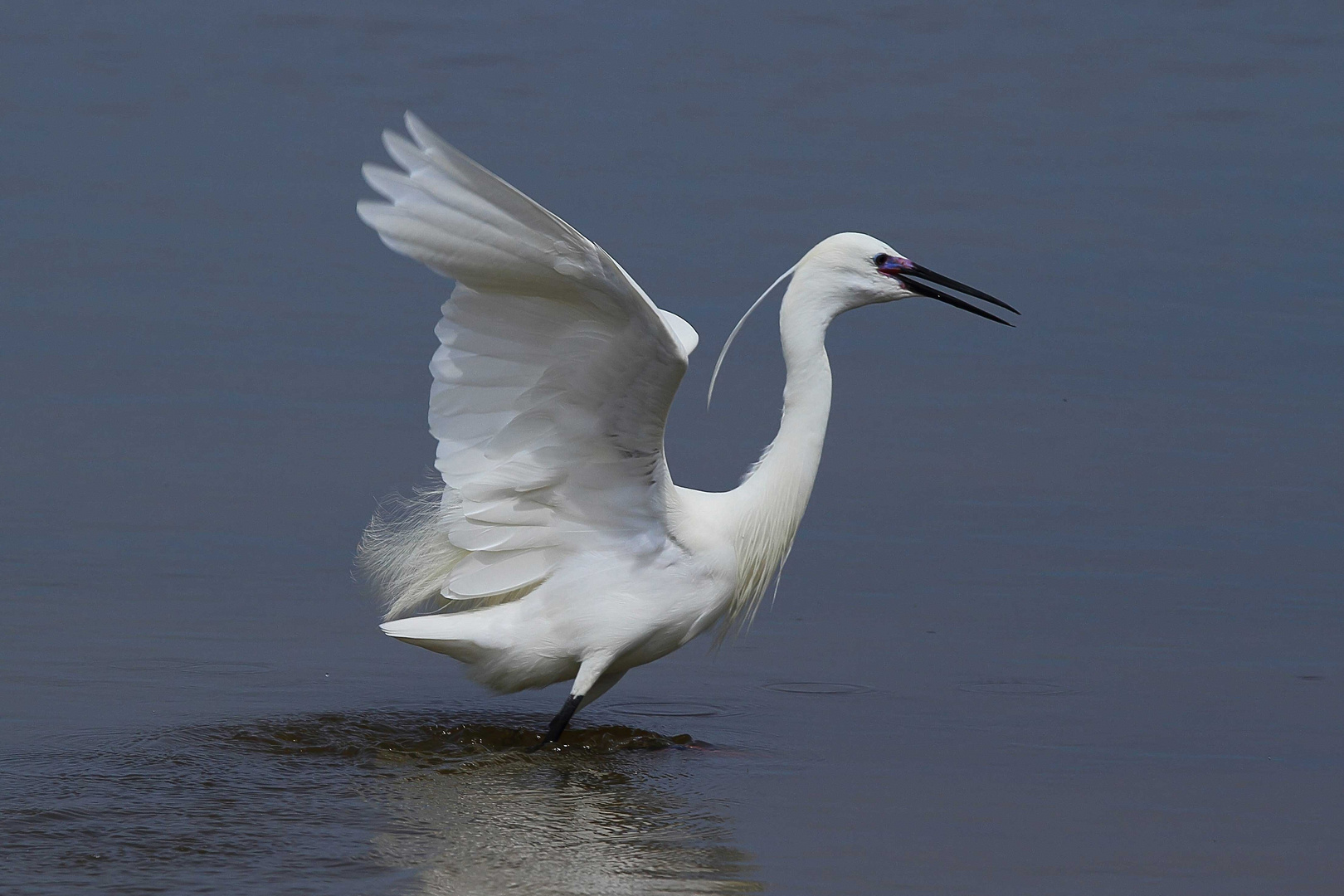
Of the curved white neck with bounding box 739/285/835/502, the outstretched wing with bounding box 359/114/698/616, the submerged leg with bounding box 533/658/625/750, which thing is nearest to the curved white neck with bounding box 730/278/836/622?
the curved white neck with bounding box 739/285/835/502

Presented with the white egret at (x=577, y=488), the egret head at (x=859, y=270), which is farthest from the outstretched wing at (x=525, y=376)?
the egret head at (x=859, y=270)

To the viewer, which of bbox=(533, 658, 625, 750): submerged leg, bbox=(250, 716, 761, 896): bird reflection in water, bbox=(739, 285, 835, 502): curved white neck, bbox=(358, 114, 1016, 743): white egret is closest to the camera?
bbox=(250, 716, 761, 896): bird reflection in water

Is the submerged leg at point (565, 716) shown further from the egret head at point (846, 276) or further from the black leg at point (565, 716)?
the egret head at point (846, 276)

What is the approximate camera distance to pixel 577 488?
5.64 m

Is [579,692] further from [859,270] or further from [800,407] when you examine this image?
[859,270]

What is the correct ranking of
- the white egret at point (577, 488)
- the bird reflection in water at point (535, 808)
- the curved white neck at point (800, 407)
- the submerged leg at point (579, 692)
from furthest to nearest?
the curved white neck at point (800, 407) → the submerged leg at point (579, 692) → the white egret at point (577, 488) → the bird reflection in water at point (535, 808)

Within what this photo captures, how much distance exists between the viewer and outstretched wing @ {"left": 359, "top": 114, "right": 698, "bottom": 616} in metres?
4.62

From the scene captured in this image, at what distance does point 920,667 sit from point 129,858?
10.0 feet

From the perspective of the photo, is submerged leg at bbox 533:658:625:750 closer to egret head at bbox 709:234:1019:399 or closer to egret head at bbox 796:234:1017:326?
egret head at bbox 709:234:1019:399

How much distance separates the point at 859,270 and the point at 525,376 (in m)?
1.28

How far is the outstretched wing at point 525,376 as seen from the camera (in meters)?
4.62

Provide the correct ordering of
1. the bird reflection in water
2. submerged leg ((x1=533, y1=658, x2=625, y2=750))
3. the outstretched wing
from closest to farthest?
the bird reflection in water < the outstretched wing < submerged leg ((x1=533, y1=658, x2=625, y2=750))

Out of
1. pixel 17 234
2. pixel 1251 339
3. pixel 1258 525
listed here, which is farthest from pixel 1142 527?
pixel 17 234

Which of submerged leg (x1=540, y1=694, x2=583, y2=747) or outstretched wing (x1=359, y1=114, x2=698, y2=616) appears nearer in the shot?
outstretched wing (x1=359, y1=114, x2=698, y2=616)
